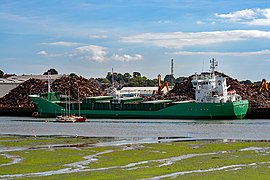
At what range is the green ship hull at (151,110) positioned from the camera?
9231 cm

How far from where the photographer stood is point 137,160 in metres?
33.3

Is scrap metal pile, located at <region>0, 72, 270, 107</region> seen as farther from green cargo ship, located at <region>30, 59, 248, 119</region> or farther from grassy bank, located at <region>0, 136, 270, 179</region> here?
grassy bank, located at <region>0, 136, 270, 179</region>

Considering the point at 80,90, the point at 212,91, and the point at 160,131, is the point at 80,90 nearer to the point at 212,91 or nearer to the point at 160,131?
the point at 212,91

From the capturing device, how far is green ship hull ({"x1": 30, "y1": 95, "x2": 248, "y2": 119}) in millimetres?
92312

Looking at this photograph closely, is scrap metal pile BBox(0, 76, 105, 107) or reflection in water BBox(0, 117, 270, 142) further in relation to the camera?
scrap metal pile BBox(0, 76, 105, 107)

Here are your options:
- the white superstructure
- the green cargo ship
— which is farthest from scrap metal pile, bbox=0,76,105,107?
the white superstructure

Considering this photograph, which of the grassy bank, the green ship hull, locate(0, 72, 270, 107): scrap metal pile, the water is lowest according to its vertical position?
the grassy bank

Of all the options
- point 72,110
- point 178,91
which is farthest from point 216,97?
point 178,91

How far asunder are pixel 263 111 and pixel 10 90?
79700 millimetres

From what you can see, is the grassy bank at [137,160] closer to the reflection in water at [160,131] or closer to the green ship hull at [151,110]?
the reflection in water at [160,131]

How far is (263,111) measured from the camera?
95938 mm

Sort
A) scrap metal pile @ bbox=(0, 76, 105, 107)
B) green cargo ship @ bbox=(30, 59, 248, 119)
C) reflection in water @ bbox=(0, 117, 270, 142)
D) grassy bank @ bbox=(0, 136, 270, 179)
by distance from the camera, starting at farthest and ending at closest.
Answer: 1. scrap metal pile @ bbox=(0, 76, 105, 107)
2. green cargo ship @ bbox=(30, 59, 248, 119)
3. reflection in water @ bbox=(0, 117, 270, 142)
4. grassy bank @ bbox=(0, 136, 270, 179)

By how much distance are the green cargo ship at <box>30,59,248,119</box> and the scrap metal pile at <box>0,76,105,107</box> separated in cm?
2228

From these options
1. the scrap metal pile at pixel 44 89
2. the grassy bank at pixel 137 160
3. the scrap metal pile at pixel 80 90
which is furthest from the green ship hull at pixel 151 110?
the grassy bank at pixel 137 160
